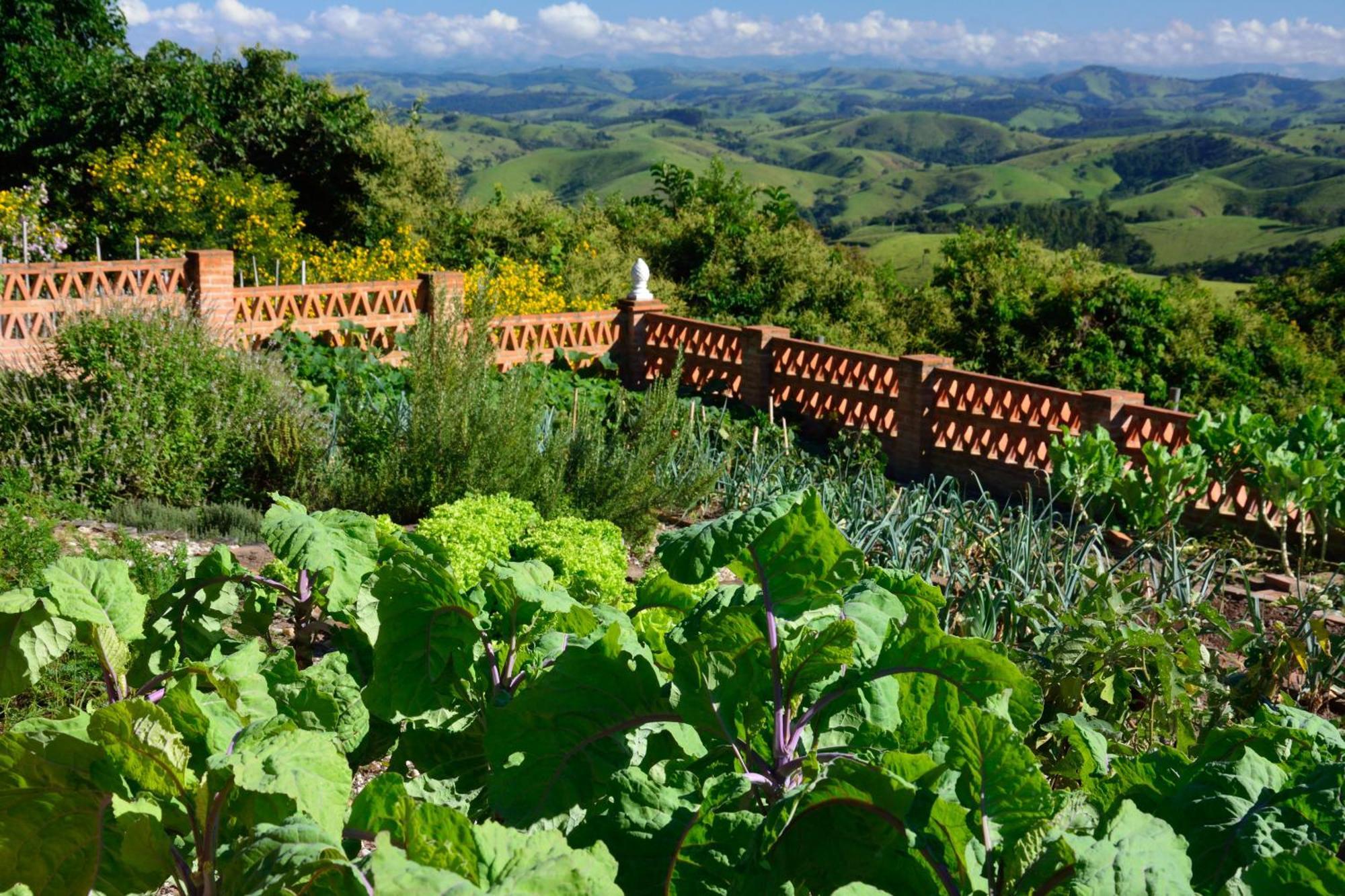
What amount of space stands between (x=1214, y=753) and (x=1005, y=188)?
564ft

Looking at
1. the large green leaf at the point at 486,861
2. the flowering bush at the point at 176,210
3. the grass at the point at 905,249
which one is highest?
the large green leaf at the point at 486,861

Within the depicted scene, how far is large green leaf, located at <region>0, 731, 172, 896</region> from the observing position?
1.35 meters

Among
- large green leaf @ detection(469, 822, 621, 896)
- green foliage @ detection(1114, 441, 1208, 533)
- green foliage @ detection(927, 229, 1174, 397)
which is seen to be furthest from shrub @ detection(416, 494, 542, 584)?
green foliage @ detection(927, 229, 1174, 397)

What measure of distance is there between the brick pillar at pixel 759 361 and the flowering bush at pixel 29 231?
8.55m

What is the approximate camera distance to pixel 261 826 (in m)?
1.19

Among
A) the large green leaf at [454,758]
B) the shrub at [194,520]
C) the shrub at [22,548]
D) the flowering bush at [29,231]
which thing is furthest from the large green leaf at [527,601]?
the flowering bush at [29,231]

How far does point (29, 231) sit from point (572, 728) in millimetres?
15014

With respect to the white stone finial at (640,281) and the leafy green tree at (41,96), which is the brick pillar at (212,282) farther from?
the leafy green tree at (41,96)

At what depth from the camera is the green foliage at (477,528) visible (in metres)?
4.01

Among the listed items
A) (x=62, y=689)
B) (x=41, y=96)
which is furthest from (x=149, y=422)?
(x=41, y=96)

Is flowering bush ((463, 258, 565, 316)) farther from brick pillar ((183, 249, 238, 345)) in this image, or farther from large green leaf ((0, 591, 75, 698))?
large green leaf ((0, 591, 75, 698))

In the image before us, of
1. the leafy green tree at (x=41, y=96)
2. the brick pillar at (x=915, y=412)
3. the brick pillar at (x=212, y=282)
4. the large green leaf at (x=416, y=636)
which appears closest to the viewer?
the large green leaf at (x=416, y=636)

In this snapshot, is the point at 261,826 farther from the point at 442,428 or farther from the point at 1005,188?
the point at 1005,188

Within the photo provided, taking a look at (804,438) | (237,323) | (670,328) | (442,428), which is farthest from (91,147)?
(442,428)
